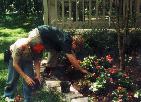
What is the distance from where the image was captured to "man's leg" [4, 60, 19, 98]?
664cm

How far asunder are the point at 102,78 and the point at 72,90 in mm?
627

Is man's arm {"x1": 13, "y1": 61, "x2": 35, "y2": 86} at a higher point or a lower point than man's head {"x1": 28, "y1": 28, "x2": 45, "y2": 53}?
lower

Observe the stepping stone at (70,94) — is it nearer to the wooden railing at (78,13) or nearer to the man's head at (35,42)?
the man's head at (35,42)

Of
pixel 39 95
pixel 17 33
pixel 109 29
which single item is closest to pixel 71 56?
pixel 39 95

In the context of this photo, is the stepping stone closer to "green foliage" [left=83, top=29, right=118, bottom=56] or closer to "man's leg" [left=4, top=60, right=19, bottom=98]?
"man's leg" [left=4, top=60, right=19, bottom=98]

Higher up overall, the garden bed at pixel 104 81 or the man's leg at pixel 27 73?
the man's leg at pixel 27 73

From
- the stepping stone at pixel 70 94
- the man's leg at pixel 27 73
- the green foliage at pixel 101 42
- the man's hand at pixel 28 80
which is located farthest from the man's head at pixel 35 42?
the green foliage at pixel 101 42

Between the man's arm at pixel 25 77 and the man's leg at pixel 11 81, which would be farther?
the man's leg at pixel 11 81

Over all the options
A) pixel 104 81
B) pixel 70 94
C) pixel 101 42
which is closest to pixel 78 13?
pixel 101 42

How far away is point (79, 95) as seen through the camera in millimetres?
6832

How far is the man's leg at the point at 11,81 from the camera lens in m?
6.64

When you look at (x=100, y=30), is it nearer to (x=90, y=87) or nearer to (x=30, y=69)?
(x=90, y=87)

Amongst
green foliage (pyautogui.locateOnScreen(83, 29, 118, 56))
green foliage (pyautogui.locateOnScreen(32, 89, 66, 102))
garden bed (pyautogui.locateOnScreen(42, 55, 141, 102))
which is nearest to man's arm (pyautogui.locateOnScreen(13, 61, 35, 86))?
green foliage (pyautogui.locateOnScreen(32, 89, 66, 102))

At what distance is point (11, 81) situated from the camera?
22.2 ft
